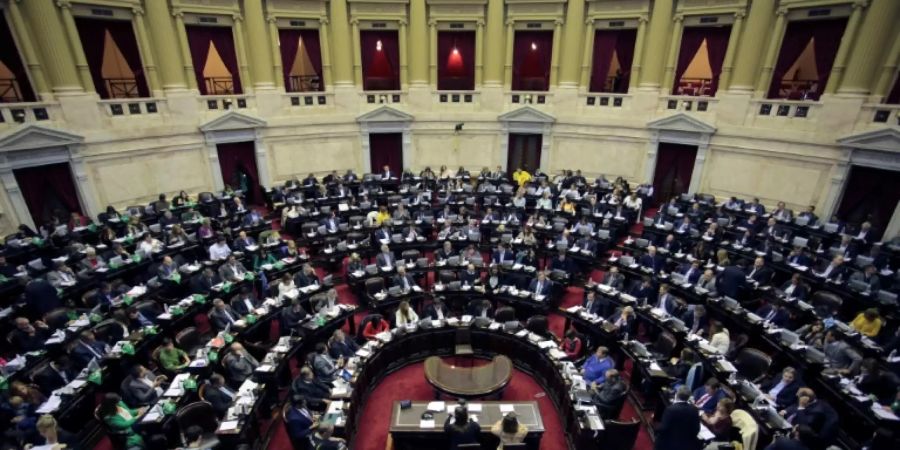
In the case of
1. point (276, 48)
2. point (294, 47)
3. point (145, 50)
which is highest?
point (294, 47)

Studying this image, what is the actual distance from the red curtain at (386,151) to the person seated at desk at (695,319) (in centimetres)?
1541

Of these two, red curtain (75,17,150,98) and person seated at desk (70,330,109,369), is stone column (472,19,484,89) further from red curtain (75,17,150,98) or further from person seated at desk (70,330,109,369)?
person seated at desk (70,330,109,369)

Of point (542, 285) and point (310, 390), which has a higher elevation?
point (542, 285)

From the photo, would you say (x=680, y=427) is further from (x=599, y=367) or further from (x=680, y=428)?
(x=599, y=367)

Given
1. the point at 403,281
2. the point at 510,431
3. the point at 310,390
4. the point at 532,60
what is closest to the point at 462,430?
the point at 510,431

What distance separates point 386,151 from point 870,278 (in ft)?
60.4

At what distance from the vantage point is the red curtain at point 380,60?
21.2m

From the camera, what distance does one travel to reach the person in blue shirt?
9.17 m

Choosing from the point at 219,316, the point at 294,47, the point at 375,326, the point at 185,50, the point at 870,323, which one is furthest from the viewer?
the point at 294,47

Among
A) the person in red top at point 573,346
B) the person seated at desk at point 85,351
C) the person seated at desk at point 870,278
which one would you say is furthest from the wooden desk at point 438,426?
the person seated at desk at point 870,278

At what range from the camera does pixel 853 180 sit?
15883mm

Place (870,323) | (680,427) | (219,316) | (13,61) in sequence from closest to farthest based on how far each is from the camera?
(680,427), (870,323), (219,316), (13,61)

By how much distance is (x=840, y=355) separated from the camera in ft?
29.8

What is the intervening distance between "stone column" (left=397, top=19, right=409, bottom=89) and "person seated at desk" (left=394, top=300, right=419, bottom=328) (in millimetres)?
13887
